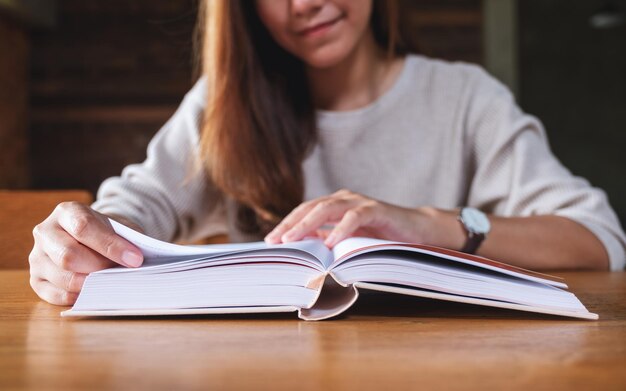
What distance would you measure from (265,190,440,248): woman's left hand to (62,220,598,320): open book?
0.15m

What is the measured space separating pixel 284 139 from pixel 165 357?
0.96 m

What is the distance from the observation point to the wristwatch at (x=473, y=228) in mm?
947

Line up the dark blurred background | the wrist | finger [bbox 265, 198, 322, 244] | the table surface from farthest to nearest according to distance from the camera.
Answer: the dark blurred background
the wrist
finger [bbox 265, 198, 322, 244]
the table surface

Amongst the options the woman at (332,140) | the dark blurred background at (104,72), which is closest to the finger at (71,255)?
the woman at (332,140)

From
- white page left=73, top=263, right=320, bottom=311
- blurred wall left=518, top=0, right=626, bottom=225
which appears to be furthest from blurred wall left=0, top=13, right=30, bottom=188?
white page left=73, top=263, right=320, bottom=311

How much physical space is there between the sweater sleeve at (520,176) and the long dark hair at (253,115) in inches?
9.9

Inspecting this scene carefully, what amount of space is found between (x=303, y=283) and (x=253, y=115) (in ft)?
2.56

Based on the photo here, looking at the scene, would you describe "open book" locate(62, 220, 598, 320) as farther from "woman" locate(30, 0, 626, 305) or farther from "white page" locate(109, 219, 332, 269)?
"woman" locate(30, 0, 626, 305)

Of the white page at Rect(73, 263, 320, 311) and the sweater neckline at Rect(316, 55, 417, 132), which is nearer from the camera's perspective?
the white page at Rect(73, 263, 320, 311)

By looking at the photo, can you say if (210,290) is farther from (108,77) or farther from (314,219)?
(108,77)

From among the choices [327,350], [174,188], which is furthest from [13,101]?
[327,350]

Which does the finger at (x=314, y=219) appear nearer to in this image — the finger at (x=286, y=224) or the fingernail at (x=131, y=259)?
the finger at (x=286, y=224)

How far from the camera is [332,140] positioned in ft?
4.62

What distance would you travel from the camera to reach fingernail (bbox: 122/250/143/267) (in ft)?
2.13
